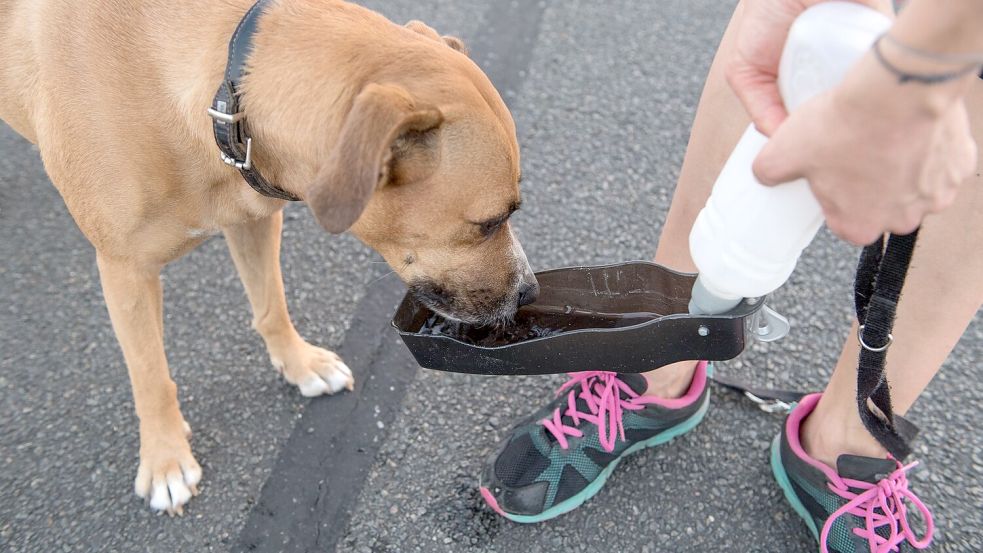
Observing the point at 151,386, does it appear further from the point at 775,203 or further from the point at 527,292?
the point at 775,203

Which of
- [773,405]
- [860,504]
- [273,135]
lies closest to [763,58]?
[273,135]

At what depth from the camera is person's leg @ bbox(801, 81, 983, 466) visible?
183 centimetres

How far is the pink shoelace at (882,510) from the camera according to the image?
85.4 inches

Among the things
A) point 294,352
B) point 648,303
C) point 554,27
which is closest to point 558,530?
point 648,303

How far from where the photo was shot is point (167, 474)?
7.98ft

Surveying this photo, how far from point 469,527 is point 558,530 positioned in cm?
30

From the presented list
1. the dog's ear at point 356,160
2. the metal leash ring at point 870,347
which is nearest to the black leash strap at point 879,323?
the metal leash ring at point 870,347

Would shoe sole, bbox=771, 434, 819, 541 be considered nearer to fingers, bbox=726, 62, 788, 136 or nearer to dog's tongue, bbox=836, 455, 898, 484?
dog's tongue, bbox=836, 455, 898, 484

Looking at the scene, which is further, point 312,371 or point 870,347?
point 312,371

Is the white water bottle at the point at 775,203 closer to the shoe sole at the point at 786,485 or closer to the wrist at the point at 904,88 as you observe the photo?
the wrist at the point at 904,88

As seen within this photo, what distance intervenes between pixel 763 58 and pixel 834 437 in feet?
4.27

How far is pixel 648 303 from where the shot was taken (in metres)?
2.25

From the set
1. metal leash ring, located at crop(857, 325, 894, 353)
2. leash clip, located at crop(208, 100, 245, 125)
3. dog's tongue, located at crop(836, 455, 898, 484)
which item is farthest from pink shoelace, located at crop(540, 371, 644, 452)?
leash clip, located at crop(208, 100, 245, 125)

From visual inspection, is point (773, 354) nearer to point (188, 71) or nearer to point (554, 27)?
point (188, 71)
